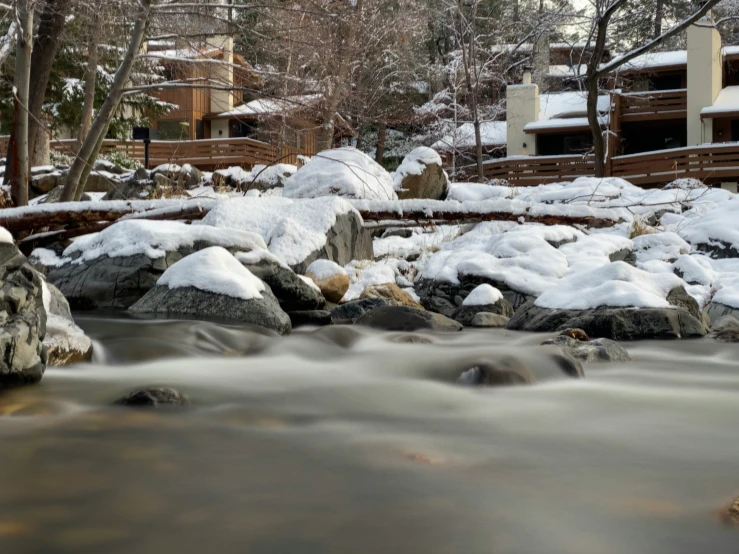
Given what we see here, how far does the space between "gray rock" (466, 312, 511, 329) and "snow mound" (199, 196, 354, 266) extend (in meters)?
1.96

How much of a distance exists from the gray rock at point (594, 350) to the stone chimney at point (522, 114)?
24319 mm

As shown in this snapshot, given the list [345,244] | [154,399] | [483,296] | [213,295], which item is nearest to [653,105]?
[345,244]

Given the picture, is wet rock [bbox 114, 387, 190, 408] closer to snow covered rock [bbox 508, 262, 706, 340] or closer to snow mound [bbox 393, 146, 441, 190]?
snow covered rock [bbox 508, 262, 706, 340]

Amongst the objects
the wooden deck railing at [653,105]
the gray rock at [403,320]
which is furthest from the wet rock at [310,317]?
the wooden deck railing at [653,105]

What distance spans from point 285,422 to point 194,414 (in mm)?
402

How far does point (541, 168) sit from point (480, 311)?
20429mm

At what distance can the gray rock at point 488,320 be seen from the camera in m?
7.16

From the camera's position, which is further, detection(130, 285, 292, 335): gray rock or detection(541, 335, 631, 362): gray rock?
detection(130, 285, 292, 335): gray rock

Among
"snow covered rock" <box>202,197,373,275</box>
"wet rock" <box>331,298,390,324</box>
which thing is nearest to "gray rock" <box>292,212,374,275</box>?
"snow covered rock" <box>202,197,373,275</box>

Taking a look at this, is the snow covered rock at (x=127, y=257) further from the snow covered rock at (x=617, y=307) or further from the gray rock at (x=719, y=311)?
the gray rock at (x=719, y=311)

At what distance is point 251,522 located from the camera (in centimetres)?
211

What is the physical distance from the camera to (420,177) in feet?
44.1

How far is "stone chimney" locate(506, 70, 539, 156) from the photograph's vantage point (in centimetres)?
2837

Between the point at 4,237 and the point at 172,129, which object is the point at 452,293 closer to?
the point at 4,237
